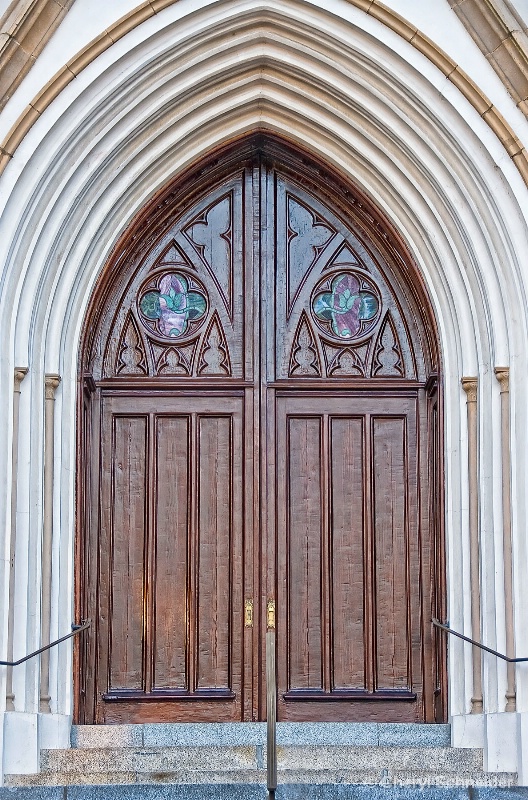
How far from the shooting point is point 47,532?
7.80 m

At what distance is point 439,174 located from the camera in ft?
26.3

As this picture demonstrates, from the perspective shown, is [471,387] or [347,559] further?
[347,559]

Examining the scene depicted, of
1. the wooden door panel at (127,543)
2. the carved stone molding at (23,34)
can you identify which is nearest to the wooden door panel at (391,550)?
the wooden door panel at (127,543)

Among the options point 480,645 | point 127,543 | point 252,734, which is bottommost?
point 252,734

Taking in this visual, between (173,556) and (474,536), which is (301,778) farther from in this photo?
(173,556)

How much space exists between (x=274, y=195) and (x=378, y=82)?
Result: 1108 millimetres

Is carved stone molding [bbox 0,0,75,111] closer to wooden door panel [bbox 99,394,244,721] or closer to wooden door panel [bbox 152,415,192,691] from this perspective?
wooden door panel [bbox 99,394,244,721]

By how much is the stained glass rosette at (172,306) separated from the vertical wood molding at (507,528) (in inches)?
78.2

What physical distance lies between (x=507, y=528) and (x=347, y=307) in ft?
6.01

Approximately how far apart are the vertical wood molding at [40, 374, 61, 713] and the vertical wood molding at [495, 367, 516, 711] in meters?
2.50

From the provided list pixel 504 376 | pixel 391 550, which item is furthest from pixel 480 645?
pixel 504 376

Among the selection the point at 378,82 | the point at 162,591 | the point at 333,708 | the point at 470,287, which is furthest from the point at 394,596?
the point at 378,82

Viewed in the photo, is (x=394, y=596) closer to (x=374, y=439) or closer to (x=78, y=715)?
(x=374, y=439)

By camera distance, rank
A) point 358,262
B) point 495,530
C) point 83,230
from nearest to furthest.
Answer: point 495,530 < point 83,230 < point 358,262
